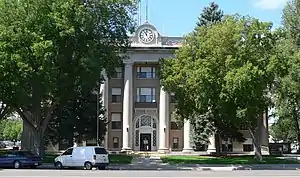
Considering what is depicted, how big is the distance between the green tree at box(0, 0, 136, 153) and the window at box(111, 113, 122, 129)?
31.3m

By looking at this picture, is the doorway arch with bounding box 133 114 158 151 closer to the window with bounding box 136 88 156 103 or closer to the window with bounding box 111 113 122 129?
the window with bounding box 136 88 156 103

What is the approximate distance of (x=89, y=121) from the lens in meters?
57.7

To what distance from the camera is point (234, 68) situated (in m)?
39.9

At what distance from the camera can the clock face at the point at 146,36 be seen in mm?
70050

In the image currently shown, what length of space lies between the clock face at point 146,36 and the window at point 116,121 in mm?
11878

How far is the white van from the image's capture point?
34.4 meters

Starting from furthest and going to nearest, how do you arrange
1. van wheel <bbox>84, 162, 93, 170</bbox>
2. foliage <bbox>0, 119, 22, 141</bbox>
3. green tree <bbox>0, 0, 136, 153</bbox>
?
foliage <bbox>0, 119, 22, 141</bbox>
green tree <bbox>0, 0, 136, 153</bbox>
van wheel <bbox>84, 162, 93, 170</bbox>

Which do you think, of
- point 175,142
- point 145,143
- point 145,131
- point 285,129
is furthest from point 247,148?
point 145,131

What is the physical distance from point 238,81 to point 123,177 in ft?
59.0

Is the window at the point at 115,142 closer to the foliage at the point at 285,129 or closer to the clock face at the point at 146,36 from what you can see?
the clock face at the point at 146,36

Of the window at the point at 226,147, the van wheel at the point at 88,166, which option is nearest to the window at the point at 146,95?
the window at the point at 226,147

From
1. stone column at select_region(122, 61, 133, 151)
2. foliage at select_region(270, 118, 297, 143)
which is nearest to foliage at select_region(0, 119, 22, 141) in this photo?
foliage at select_region(270, 118, 297, 143)

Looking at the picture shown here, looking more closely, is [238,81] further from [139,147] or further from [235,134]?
[139,147]

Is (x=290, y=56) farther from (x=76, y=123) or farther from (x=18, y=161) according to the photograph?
(x=76, y=123)
